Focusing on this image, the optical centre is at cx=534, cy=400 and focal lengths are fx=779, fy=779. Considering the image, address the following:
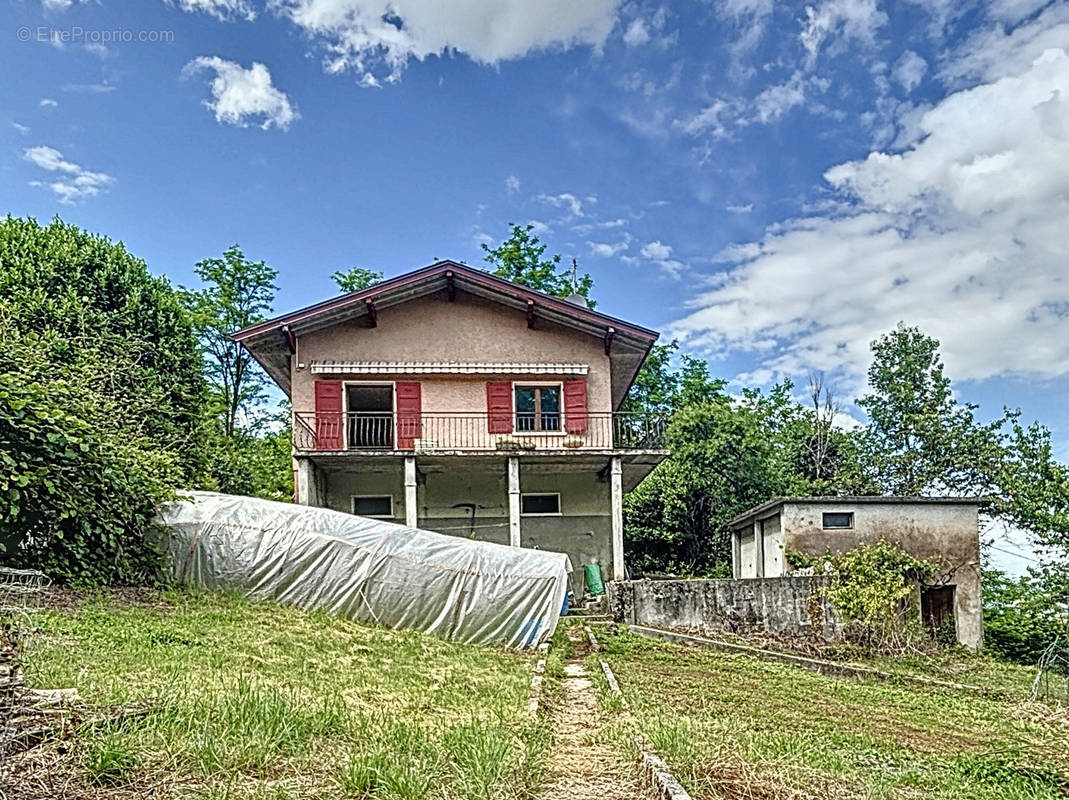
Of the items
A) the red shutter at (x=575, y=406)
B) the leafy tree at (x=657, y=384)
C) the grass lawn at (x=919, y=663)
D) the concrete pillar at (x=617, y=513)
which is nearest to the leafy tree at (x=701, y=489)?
the leafy tree at (x=657, y=384)

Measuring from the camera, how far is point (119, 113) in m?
14.4

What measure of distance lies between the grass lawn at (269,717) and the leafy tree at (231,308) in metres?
21.3

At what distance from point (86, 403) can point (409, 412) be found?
8.24m

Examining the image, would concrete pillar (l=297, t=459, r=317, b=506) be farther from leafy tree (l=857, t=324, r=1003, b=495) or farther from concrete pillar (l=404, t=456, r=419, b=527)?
leafy tree (l=857, t=324, r=1003, b=495)

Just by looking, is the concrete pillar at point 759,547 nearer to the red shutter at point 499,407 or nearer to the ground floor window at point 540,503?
the ground floor window at point 540,503

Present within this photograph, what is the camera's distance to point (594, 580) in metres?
19.2

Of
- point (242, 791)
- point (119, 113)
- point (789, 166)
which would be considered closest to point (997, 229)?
point (789, 166)

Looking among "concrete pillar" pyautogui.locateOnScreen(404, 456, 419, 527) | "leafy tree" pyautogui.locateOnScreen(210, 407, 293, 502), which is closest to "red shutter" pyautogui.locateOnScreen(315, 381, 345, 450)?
"concrete pillar" pyautogui.locateOnScreen(404, 456, 419, 527)

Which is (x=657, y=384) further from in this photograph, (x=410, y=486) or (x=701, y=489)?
(x=410, y=486)

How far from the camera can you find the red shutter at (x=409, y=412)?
1866cm

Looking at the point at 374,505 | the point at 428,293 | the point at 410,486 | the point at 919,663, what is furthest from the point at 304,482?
the point at 919,663

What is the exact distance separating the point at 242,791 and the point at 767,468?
23.7 metres

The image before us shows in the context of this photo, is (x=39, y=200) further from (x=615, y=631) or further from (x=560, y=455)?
(x=615, y=631)

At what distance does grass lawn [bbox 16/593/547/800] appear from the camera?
3.79 metres
